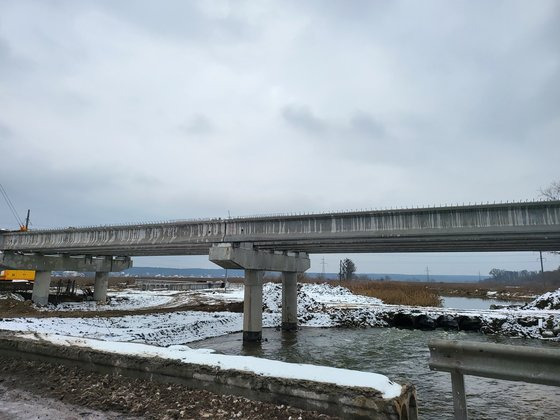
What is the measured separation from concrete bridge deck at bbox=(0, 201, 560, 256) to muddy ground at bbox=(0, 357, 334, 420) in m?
15.0

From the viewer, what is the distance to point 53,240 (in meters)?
33.2

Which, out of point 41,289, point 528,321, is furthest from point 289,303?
point 41,289

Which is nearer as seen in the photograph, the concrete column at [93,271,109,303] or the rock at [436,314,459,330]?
the rock at [436,314,459,330]

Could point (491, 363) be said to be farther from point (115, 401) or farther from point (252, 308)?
point (252, 308)

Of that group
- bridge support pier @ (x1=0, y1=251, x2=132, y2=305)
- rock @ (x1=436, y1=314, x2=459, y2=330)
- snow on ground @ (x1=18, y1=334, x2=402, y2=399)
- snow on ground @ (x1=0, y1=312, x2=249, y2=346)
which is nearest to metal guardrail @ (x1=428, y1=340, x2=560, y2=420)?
snow on ground @ (x1=18, y1=334, x2=402, y2=399)

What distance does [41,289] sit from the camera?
118 ft

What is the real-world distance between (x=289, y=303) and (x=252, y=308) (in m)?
5.66

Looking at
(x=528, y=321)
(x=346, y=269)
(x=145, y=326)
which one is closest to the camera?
(x=145, y=326)

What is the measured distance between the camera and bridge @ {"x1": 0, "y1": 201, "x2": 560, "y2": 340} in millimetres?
17125

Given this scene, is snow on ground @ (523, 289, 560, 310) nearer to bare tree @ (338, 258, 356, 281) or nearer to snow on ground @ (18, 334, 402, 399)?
snow on ground @ (18, 334, 402, 399)

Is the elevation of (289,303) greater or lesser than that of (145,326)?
greater

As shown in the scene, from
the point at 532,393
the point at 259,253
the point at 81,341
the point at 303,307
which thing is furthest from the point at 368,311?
the point at 81,341

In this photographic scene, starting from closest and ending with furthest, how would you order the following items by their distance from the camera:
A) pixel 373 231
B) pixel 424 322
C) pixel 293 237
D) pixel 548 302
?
pixel 373 231 < pixel 293 237 < pixel 424 322 < pixel 548 302

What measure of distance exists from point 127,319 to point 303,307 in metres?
15.5
